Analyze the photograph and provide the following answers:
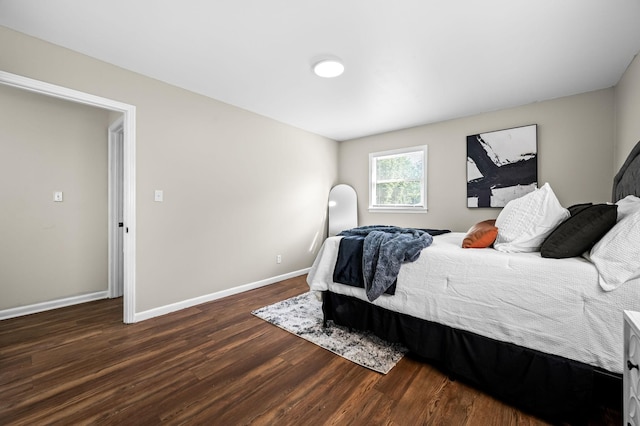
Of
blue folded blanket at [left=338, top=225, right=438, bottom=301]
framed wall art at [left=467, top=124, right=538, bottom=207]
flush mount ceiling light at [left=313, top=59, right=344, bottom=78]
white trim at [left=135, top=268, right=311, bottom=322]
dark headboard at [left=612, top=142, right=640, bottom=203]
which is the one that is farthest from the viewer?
framed wall art at [left=467, top=124, right=538, bottom=207]

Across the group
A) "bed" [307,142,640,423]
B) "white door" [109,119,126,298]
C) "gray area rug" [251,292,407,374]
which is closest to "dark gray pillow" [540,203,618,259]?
"bed" [307,142,640,423]

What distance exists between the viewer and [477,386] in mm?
1688

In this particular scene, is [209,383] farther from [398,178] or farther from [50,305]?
[398,178]

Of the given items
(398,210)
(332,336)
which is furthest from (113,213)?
(398,210)

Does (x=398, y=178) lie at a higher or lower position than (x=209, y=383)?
higher

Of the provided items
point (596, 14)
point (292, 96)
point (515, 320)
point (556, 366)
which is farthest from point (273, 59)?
point (556, 366)

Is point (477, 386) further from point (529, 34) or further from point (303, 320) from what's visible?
point (529, 34)

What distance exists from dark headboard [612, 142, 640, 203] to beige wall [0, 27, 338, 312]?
11.6 ft

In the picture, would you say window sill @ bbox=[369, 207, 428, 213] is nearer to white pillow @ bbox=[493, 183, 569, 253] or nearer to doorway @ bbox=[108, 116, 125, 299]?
white pillow @ bbox=[493, 183, 569, 253]

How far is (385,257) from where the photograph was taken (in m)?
2.02

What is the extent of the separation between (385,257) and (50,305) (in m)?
3.67

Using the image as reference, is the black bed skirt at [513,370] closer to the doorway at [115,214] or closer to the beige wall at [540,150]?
the beige wall at [540,150]

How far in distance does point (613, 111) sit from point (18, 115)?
6.25 m

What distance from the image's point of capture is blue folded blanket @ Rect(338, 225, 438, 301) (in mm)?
1975
